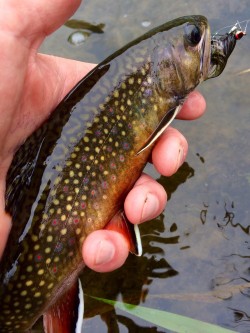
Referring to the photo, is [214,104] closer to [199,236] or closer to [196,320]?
[199,236]

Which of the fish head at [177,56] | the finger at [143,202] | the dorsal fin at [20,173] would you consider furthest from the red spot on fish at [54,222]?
the fish head at [177,56]

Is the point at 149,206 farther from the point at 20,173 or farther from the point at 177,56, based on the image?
the point at 177,56

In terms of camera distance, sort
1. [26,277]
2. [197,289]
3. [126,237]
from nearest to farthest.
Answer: [26,277]
[126,237]
[197,289]

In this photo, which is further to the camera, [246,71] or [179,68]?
[246,71]

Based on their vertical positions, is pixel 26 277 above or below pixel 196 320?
above

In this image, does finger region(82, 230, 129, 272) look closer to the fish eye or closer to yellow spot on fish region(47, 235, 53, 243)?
yellow spot on fish region(47, 235, 53, 243)

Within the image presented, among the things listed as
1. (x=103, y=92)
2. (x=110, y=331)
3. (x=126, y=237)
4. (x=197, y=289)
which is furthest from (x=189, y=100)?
(x=110, y=331)
